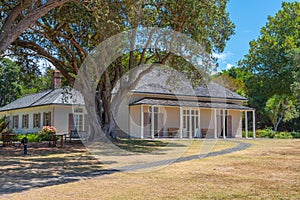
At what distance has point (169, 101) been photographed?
30.2 m

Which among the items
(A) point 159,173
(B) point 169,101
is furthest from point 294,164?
(B) point 169,101

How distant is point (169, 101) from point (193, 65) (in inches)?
377

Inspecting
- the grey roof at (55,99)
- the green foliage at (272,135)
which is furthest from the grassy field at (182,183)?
the green foliage at (272,135)

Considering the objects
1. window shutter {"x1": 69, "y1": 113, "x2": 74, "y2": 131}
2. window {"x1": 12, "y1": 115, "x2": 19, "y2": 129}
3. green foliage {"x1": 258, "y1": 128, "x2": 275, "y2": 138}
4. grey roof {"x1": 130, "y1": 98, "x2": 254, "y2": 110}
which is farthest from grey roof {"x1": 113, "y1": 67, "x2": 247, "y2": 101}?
window {"x1": 12, "y1": 115, "x2": 19, "y2": 129}

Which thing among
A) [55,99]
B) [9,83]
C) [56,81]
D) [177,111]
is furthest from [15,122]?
[177,111]

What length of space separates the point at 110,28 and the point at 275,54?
24262 mm

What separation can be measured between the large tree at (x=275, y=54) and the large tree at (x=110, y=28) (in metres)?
16.0

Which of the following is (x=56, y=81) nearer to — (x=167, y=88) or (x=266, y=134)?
(x=167, y=88)

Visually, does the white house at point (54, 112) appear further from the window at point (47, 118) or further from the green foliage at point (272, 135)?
the green foliage at point (272, 135)

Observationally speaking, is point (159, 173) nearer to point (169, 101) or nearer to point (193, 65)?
point (193, 65)

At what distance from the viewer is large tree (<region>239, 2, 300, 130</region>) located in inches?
1331

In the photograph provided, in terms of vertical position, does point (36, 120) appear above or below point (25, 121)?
above

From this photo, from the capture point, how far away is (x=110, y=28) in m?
14.6

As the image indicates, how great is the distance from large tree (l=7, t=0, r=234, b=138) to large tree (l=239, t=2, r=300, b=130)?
15970 mm
